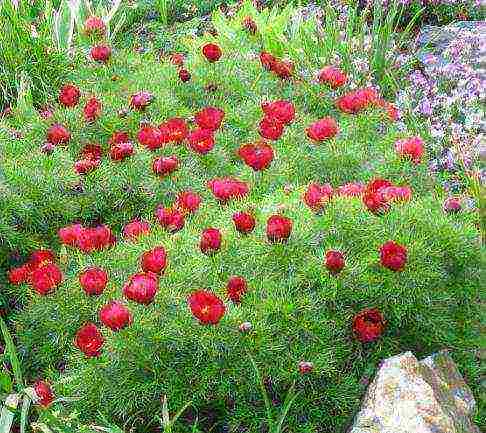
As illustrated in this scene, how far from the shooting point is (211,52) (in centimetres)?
408

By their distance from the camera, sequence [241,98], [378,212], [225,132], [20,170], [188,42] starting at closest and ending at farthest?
[378,212] < [20,170] < [225,132] < [241,98] < [188,42]

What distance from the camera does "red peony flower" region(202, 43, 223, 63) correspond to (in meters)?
4.07

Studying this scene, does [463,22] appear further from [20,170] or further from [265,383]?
[265,383]

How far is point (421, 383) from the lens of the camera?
8.19 feet

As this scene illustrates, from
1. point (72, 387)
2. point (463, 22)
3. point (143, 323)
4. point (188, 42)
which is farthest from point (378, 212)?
point (463, 22)

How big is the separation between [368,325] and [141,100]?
1596 millimetres

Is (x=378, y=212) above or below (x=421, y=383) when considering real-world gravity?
above

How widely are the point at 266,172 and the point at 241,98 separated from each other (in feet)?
2.81

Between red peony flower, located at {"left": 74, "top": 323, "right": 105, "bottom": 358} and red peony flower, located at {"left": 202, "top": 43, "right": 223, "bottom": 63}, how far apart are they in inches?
71.3

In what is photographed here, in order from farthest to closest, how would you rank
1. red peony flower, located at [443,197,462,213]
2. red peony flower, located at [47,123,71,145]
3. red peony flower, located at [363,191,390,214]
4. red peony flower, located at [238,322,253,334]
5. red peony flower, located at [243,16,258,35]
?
red peony flower, located at [243,16,258,35] < red peony flower, located at [47,123,71,145] < red peony flower, located at [443,197,462,213] < red peony flower, located at [363,191,390,214] < red peony flower, located at [238,322,253,334]

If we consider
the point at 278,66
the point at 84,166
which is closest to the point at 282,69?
the point at 278,66

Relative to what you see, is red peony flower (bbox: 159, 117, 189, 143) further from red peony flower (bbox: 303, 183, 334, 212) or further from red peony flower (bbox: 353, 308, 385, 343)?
red peony flower (bbox: 353, 308, 385, 343)

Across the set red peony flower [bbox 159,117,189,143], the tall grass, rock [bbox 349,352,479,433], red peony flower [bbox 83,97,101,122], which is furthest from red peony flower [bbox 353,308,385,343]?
the tall grass

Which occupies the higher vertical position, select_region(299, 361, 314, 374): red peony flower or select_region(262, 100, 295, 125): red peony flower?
select_region(262, 100, 295, 125): red peony flower
